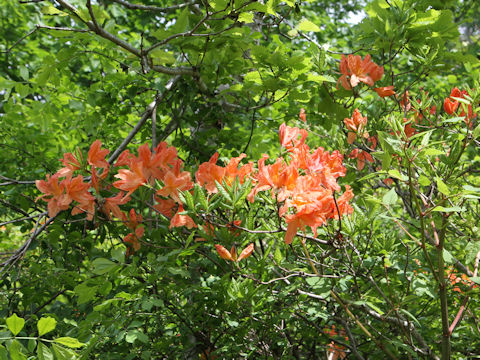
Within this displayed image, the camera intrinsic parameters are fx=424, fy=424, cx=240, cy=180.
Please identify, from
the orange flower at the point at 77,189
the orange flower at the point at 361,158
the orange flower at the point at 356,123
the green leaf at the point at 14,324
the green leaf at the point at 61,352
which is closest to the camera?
the green leaf at the point at 14,324

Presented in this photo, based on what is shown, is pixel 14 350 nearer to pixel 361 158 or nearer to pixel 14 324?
pixel 14 324

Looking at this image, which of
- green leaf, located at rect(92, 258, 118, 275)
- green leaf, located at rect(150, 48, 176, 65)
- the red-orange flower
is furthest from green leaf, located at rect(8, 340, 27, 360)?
green leaf, located at rect(150, 48, 176, 65)

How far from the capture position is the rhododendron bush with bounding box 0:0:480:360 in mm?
1285

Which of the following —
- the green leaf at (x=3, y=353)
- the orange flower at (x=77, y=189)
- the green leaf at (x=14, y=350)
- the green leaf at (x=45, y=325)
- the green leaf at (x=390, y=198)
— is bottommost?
the green leaf at (x=3, y=353)

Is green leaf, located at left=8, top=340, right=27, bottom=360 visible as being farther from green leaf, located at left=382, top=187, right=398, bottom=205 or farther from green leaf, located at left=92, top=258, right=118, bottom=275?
green leaf, located at left=382, top=187, right=398, bottom=205

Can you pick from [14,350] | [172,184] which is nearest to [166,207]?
[172,184]

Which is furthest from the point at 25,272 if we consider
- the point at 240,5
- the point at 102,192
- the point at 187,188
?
the point at 240,5

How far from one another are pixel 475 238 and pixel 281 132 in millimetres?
783

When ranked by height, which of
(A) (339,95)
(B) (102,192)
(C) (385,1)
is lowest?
(B) (102,192)

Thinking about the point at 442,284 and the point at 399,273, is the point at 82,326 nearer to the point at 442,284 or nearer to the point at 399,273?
the point at 442,284

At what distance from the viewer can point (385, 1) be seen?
1791 mm

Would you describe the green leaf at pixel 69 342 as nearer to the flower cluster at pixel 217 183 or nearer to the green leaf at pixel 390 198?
the flower cluster at pixel 217 183

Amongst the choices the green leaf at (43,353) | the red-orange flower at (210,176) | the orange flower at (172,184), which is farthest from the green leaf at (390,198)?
the green leaf at (43,353)

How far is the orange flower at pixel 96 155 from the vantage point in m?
1.52
